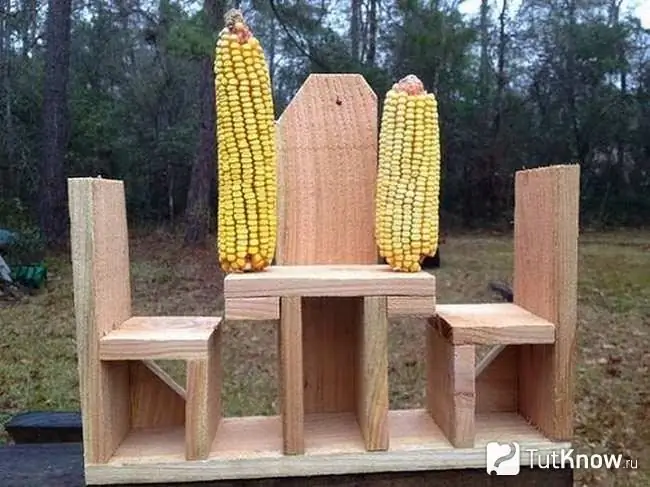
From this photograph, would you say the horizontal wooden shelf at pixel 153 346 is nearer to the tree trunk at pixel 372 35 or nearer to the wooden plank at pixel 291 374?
the wooden plank at pixel 291 374

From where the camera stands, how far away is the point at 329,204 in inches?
40.4

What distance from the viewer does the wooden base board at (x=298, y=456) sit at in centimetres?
89

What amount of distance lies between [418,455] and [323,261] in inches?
11.3

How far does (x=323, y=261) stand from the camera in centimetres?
102

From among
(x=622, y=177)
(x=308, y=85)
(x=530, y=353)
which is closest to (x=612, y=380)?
(x=530, y=353)

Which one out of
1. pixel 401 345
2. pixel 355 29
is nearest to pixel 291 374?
pixel 401 345

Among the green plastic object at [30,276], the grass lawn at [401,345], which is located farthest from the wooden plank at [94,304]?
the green plastic object at [30,276]

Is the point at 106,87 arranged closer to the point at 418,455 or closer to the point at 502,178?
the point at 502,178

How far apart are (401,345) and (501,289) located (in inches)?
67.0

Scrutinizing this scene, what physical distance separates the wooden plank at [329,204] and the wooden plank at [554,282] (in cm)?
22

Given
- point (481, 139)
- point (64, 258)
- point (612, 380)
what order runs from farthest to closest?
point (481, 139) < point (64, 258) < point (612, 380)

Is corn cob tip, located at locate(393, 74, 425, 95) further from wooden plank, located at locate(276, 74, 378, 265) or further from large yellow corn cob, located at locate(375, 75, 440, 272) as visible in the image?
wooden plank, located at locate(276, 74, 378, 265)

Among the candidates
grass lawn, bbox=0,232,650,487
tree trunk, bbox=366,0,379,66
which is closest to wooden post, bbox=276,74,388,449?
grass lawn, bbox=0,232,650,487

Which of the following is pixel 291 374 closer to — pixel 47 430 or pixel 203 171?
pixel 47 430
